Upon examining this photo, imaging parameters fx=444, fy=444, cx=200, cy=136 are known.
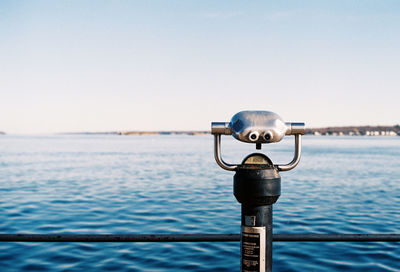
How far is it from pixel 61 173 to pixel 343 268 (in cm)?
2330

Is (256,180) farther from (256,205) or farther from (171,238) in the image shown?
(171,238)

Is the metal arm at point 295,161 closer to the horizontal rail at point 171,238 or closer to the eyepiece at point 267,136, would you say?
the eyepiece at point 267,136

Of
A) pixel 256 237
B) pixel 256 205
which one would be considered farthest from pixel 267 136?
pixel 256 237

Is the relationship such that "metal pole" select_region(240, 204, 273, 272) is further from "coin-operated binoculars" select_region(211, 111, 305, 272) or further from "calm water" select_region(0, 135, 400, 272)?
"calm water" select_region(0, 135, 400, 272)

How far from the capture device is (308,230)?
11.7 metres

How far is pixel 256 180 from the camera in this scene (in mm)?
2010

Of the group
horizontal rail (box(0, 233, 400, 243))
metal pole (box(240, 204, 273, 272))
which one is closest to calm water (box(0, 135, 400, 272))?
horizontal rail (box(0, 233, 400, 243))

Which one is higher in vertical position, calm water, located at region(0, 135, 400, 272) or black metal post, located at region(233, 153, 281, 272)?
black metal post, located at region(233, 153, 281, 272)

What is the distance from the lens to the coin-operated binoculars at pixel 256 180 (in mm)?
2004

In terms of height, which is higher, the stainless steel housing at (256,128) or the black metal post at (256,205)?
the stainless steel housing at (256,128)

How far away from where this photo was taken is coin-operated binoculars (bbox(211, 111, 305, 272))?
2.00 meters

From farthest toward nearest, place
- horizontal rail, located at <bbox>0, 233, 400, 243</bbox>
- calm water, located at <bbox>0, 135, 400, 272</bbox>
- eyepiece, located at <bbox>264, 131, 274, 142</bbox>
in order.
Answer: calm water, located at <bbox>0, 135, 400, 272</bbox> → horizontal rail, located at <bbox>0, 233, 400, 243</bbox> → eyepiece, located at <bbox>264, 131, 274, 142</bbox>

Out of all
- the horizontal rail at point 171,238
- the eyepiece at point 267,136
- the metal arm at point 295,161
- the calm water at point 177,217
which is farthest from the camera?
the calm water at point 177,217

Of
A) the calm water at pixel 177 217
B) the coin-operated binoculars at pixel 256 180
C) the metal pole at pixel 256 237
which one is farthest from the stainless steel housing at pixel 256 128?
the calm water at pixel 177 217
